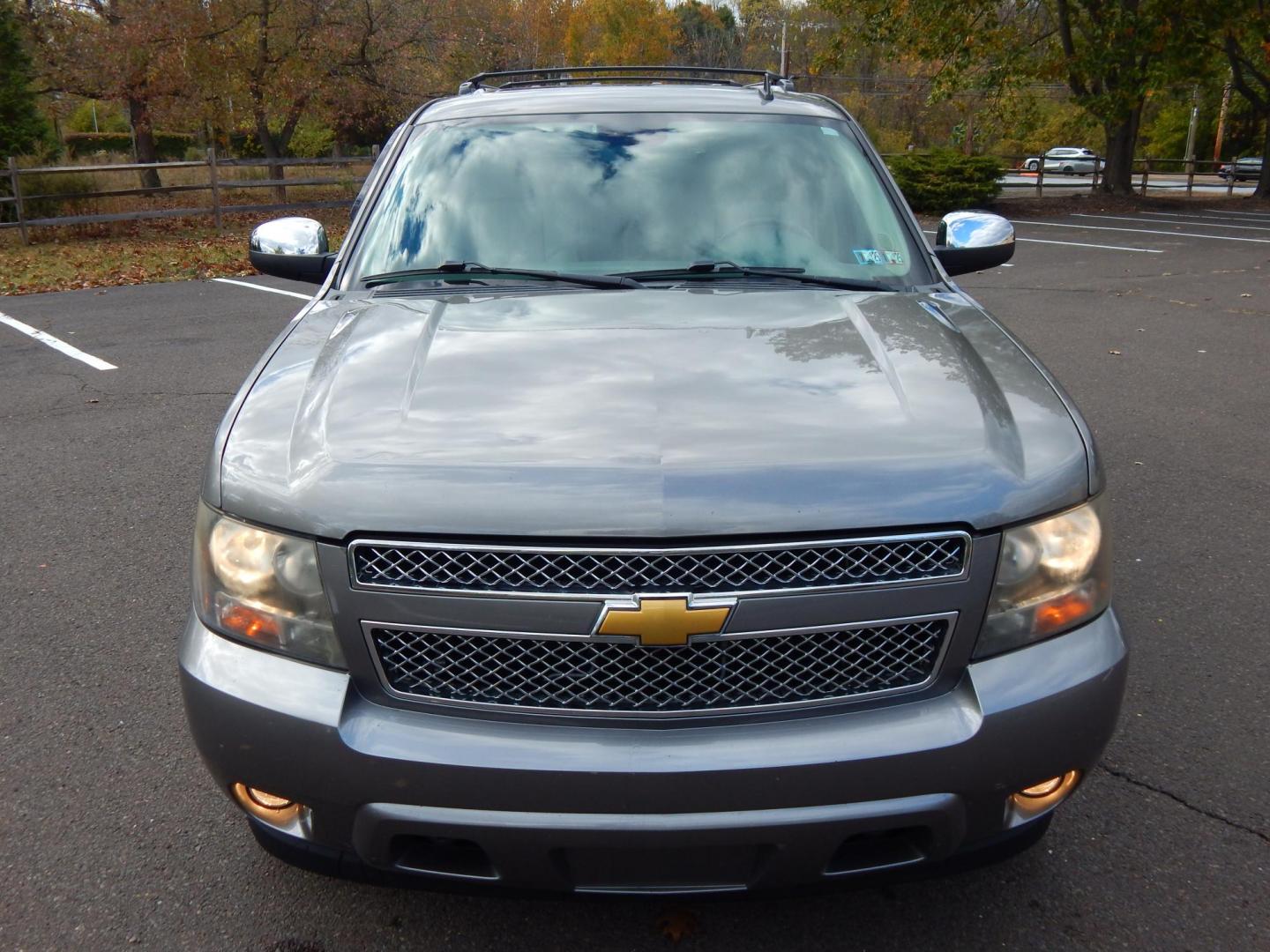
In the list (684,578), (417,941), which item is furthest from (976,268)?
(417,941)

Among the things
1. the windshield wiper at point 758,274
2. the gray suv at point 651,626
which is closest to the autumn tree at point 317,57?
the windshield wiper at point 758,274

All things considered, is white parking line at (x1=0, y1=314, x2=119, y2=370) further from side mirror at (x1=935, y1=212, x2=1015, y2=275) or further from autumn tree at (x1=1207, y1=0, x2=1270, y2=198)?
autumn tree at (x1=1207, y1=0, x2=1270, y2=198)

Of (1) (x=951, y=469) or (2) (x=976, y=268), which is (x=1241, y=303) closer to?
(2) (x=976, y=268)

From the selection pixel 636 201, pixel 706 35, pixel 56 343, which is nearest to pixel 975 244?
pixel 636 201

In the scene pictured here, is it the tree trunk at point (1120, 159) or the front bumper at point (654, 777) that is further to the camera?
the tree trunk at point (1120, 159)

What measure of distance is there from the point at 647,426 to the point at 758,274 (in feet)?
3.65

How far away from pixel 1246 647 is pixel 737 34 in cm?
7544

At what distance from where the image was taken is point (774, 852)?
194 centimetres

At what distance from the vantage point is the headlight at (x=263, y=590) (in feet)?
6.70

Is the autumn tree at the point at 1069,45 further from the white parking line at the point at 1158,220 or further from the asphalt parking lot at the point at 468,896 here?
the asphalt parking lot at the point at 468,896

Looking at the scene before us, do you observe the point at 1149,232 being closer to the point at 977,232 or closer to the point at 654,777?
the point at 977,232

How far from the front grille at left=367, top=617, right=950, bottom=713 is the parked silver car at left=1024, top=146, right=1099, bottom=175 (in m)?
44.9

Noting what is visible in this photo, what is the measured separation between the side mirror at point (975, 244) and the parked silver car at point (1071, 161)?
42624 mm

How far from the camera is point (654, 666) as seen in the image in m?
1.99
